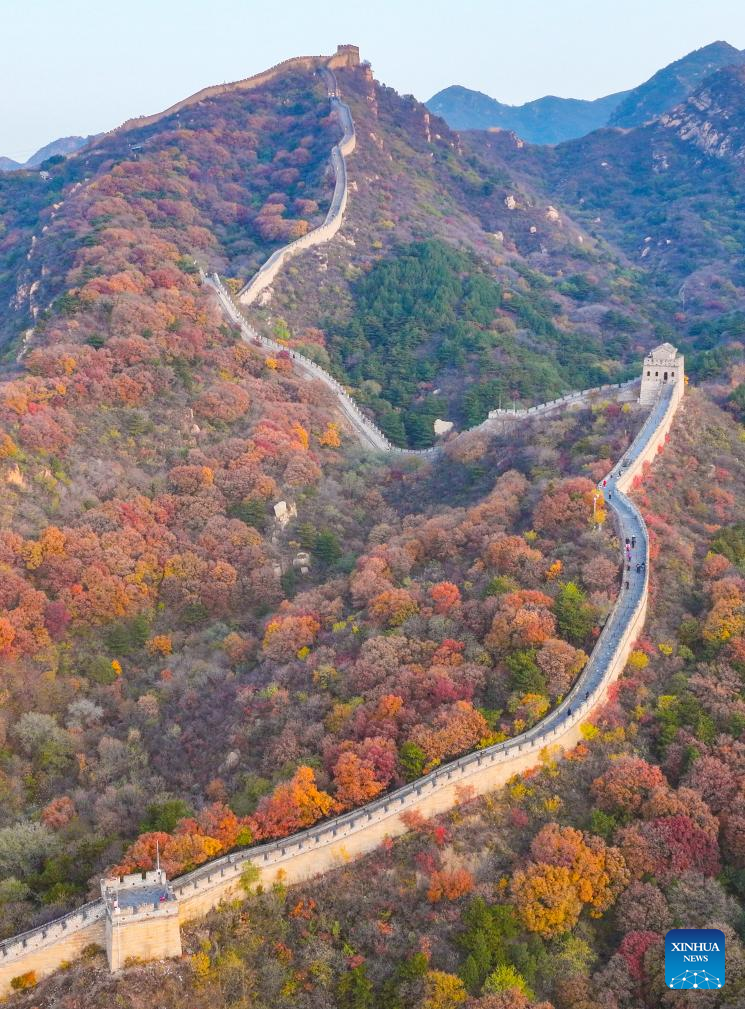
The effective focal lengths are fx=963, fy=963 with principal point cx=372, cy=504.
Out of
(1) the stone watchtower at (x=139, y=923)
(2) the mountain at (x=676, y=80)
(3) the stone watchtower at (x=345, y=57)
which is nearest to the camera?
(1) the stone watchtower at (x=139, y=923)

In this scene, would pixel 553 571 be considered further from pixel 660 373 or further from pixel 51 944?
pixel 51 944

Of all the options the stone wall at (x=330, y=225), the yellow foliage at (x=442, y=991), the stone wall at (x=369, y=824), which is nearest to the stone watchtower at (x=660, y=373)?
the stone wall at (x=369, y=824)

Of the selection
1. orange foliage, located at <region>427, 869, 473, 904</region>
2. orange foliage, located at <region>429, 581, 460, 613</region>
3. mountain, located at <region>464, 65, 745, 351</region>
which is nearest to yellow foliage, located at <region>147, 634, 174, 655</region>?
orange foliage, located at <region>429, 581, 460, 613</region>

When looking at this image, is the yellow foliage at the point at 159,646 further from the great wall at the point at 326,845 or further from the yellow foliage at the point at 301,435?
the yellow foliage at the point at 301,435

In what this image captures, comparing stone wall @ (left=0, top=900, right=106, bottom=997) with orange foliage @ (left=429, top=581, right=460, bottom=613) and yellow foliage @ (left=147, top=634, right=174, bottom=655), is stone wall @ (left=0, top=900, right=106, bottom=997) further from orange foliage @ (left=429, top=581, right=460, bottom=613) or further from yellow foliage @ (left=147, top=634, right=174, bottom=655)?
yellow foliage @ (left=147, top=634, right=174, bottom=655)

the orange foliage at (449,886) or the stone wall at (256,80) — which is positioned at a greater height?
the stone wall at (256,80)

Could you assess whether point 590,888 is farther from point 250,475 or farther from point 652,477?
point 250,475

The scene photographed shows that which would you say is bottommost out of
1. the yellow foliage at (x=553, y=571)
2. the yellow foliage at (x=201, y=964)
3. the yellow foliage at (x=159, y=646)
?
the yellow foliage at (x=201, y=964)

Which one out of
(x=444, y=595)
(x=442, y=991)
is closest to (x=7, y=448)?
(x=444, y=595)

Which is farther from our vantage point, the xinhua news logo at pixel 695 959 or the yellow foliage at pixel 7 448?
the yellow foliage at pixel 7 448
